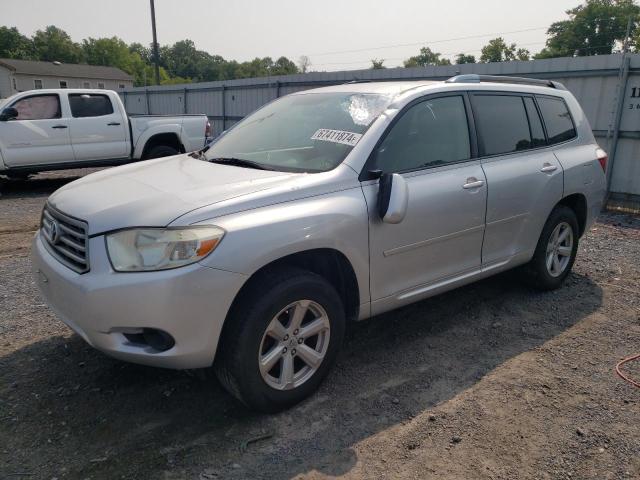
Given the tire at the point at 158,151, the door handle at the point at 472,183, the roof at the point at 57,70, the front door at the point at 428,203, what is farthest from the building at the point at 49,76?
the door handle at the point at 472,183

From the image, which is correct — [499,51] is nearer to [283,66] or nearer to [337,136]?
[283,66]

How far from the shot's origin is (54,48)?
8856 cm

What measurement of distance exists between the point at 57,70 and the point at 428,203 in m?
71.2

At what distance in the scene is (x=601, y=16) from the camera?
6531 cm

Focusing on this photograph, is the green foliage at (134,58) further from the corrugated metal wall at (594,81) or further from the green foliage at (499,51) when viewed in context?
the corrugated metal wall at (594,81)

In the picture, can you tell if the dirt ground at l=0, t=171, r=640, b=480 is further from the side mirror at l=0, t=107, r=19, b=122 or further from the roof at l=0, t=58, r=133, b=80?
the roof at l=0, t=58, r=133, b=80

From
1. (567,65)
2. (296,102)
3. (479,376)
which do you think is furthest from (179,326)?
(567,65)

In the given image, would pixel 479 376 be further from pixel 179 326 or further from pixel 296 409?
pixel 179 326

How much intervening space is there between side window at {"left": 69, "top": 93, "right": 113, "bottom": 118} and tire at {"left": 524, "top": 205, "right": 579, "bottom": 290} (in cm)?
892

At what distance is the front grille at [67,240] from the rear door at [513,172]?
268 centimetres

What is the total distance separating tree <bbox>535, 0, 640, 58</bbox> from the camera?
6456 centimetres

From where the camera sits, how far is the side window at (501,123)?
3.96 m

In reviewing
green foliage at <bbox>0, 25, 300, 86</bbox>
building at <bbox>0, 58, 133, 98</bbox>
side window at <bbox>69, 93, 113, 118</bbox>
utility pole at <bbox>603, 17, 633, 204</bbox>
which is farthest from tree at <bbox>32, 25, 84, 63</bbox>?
utility pole at <bbox>603, 17, 633, 204</bbox>

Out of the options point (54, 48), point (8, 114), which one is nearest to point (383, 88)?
point (8, 114)
